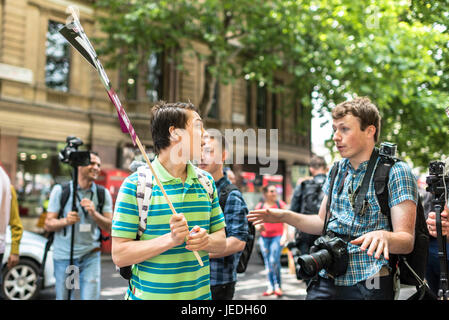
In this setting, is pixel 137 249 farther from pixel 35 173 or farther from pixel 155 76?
pixel 155 76

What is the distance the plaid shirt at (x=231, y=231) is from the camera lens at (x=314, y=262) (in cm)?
87

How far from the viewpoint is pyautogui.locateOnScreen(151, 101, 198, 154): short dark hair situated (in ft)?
7.45

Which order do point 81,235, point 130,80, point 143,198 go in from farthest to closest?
point 130,80 < point 81,235 < point 143,198

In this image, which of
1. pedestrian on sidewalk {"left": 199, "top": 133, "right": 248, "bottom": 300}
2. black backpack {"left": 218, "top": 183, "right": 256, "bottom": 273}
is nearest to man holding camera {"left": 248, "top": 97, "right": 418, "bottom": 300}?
pedestrian on sidewalk {"left": 199, "top": 133, "right": 248, "bottom": 300}

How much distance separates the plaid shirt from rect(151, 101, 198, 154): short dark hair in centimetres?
109

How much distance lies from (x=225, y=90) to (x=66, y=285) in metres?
18.4

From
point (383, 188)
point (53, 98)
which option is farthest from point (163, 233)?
point (53, 98)

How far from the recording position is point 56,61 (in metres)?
16.7

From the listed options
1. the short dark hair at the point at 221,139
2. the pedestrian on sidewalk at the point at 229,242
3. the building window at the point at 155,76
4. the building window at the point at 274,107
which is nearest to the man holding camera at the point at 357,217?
the pedestrian on sidewalk at the point at 229,242

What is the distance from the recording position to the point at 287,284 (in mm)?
8961

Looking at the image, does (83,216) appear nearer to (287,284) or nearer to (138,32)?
(287,284)

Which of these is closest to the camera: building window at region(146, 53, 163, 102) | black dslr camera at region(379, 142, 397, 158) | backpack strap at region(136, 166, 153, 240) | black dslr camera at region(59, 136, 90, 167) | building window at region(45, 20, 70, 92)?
backpack strap at region(136, 166, 153, 240)

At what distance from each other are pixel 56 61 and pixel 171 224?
1641cm

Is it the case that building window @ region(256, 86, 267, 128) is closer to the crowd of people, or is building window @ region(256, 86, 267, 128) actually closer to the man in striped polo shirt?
the crowd of people
